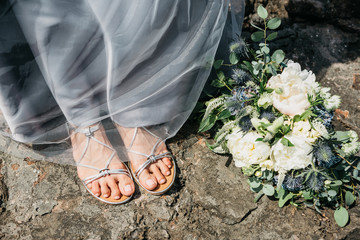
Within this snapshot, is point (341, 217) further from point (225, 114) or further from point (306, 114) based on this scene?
point (225, 114)

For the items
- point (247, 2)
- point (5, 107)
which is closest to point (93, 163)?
point (5, 107)

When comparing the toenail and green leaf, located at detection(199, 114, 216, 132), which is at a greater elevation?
green leaf, located at detection(199, 114, 216, 132)

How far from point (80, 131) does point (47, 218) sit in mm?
416

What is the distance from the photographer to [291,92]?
1.36m

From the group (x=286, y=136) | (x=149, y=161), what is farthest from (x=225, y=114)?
(x=149, y=161)

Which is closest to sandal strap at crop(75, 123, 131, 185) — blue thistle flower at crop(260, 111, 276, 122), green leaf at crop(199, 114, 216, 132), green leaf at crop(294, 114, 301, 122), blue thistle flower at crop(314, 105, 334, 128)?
green leaf at crop(199, 114, 216, 132)

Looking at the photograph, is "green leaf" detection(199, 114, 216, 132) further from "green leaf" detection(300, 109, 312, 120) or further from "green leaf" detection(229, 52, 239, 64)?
→ "green leaf" detection(300, 109, 312, 120)

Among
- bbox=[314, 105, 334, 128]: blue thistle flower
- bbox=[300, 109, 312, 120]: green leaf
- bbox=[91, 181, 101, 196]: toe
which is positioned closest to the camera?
bbox=[300, 109, 312, 120]: green leaf

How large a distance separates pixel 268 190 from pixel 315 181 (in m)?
0.21

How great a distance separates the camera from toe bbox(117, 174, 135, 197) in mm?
1530

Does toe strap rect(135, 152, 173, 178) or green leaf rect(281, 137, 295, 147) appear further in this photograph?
toe strap rect(135, 152, 173, 178)

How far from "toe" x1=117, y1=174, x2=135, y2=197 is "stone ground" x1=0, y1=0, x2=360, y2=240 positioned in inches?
2.3

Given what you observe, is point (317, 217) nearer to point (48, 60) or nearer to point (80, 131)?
point (80, 131)

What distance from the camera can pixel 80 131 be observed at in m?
1.54
